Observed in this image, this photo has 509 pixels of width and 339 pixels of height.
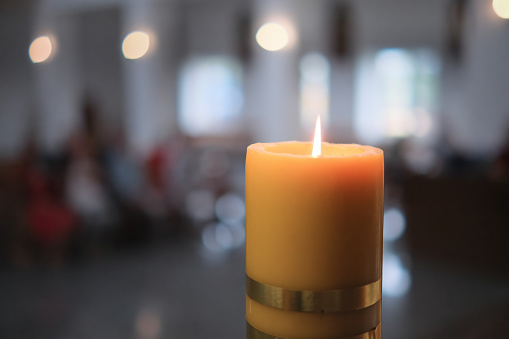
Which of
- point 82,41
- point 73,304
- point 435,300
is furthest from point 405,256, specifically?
point 82,41

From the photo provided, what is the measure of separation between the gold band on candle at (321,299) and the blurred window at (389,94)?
616 cm

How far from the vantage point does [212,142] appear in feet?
20.9

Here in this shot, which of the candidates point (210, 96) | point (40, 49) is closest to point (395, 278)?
point (40, 49)

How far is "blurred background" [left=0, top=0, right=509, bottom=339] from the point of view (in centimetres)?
265

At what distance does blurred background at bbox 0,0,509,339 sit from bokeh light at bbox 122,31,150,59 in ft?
0.07

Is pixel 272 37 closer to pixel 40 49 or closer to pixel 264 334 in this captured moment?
pixel 40 49

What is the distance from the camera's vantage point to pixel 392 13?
6.45 metres

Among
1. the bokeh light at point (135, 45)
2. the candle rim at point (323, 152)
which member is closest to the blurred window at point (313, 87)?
the bokeh light at point (135, 45)

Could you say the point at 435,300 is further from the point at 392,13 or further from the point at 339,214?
the point at 392,13

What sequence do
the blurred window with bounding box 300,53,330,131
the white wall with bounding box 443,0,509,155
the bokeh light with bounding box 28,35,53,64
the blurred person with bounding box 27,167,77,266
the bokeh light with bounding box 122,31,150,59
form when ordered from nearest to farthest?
the blurred person with bounding box 27,167,77,266
the bokeh light with bounding box 28,35,53,64
the white wall with bounding box 443,0,509,155
the bokeh light with bounding box 122,31,150,59
the blurred window with bounding box 300,53,330,131

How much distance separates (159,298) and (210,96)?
422 centimetres

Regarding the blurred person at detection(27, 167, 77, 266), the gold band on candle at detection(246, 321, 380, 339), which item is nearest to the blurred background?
Result: the blurred person at detection(27, 167, 77, 266)

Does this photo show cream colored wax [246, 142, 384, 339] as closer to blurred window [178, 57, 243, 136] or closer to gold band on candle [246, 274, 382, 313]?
gold band on candle [246, 274, 382, 313]

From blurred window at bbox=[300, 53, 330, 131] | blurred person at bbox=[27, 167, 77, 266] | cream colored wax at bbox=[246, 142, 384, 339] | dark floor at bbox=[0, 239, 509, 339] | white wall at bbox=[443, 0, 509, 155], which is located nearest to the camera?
cream colored wax at bbox=[246, 142, 384, 339]
